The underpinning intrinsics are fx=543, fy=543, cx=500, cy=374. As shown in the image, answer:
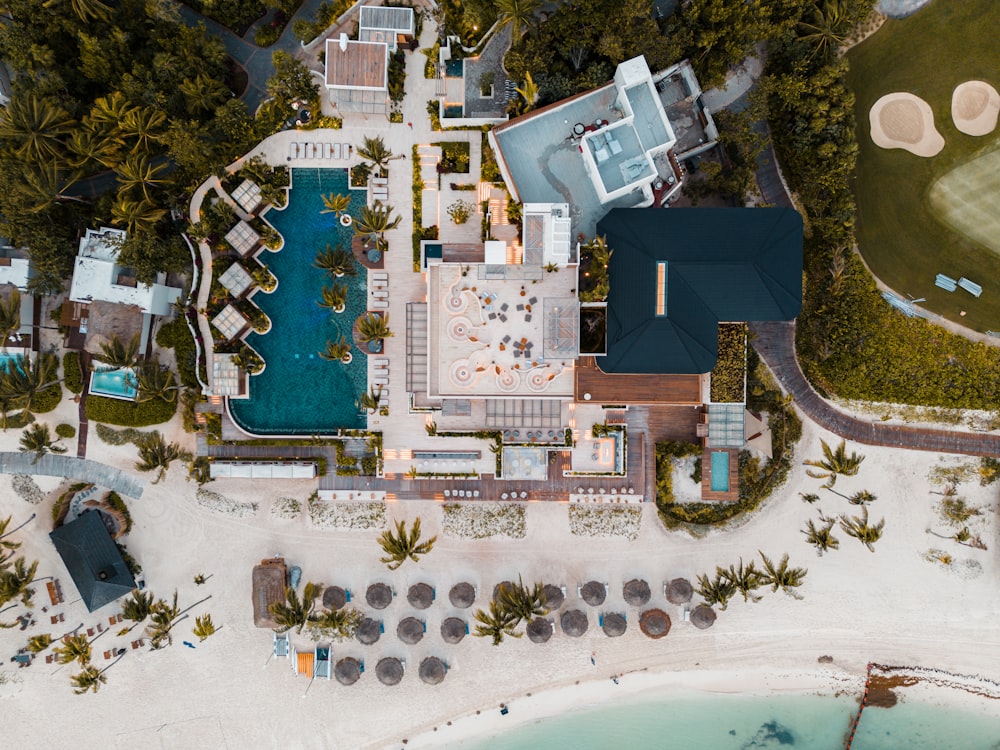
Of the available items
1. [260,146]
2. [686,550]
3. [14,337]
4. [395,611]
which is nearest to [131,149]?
[260,146]

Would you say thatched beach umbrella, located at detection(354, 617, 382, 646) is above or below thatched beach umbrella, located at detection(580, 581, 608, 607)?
below

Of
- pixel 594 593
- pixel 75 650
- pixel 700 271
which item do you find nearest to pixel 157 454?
pixel 75 650

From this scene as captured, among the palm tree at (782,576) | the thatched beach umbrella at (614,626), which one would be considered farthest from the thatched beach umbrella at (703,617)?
the thatched beach umbrella at (614,626)

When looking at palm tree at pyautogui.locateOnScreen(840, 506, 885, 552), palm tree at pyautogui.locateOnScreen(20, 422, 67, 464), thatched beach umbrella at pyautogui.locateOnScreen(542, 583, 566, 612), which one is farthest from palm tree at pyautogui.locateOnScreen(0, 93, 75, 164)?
palm tree at pyautogui.locateOnScreen(840, 506, 885, 552)

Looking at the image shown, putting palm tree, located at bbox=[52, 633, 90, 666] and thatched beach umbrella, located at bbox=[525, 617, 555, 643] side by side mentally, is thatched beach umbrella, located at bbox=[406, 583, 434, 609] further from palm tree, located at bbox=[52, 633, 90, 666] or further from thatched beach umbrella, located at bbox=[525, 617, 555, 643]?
palm tree, located at bbox=[52, 633, 90, 666]

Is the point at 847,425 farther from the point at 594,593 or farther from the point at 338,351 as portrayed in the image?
the point at 338,351

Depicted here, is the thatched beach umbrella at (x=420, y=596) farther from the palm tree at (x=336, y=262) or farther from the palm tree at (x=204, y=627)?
the palm tree at (x=336, y=262)
